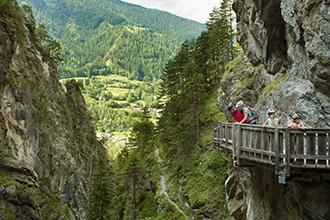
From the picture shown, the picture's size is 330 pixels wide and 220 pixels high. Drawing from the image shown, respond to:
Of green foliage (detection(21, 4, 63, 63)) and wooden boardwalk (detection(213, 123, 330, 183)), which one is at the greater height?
green foliage (detection(21, 4, 63, 63))

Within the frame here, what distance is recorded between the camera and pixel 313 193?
526 inches

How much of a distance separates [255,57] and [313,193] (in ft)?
48.6

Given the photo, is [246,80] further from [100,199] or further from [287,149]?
[100,199]

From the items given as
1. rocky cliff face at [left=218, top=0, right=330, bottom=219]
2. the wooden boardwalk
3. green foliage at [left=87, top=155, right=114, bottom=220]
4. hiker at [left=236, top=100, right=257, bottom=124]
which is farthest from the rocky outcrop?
green foliage at [left=87, top=155, right=114, bottom=220]

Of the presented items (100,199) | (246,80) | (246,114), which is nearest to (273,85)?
(246,114)

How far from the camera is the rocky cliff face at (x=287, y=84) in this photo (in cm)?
1432

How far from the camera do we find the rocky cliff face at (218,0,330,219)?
564 inches

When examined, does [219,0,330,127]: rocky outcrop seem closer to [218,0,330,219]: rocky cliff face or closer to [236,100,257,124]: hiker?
[218,0,330,219]: rocky cliff face

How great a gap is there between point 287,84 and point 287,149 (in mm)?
7704

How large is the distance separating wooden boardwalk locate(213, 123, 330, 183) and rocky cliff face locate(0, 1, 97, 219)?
1885cm

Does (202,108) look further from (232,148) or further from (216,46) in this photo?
(232,148)

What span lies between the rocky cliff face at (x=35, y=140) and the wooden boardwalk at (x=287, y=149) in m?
18.8

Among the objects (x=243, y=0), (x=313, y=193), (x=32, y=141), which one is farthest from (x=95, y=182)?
(x=313, y=193)

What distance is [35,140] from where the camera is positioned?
39.1 m
